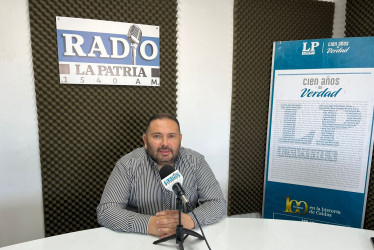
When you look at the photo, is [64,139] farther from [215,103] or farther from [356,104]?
[356,104]

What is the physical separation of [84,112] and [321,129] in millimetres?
2271

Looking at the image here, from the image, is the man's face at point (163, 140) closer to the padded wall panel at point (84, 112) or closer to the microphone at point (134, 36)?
the padded wall panel at point (84, 112)

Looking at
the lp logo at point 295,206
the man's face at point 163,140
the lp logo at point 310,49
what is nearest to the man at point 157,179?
the man's face at point 163,140

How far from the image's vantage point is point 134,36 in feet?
7.57

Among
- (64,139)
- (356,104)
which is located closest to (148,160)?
(64,139)

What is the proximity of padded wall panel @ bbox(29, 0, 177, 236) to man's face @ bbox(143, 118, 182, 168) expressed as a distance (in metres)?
0.83

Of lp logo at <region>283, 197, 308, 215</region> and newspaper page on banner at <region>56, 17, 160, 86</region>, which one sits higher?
newspaper page on banner at <region>56, 17, 160, 86</region>

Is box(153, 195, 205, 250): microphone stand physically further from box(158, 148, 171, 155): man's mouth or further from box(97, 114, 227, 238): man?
box(158, 148, 171, 155): man's mouth

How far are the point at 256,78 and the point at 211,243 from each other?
2.04 metres

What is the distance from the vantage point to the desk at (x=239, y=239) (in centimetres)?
121

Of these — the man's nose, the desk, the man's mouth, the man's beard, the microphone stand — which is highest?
the man's nose

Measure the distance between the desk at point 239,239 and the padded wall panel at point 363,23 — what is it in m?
1.54

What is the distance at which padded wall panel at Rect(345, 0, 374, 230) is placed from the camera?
257 centimetres

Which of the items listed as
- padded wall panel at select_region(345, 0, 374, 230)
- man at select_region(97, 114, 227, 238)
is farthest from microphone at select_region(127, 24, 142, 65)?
padded wall panel at select_region(345, 0, 374, 230)
